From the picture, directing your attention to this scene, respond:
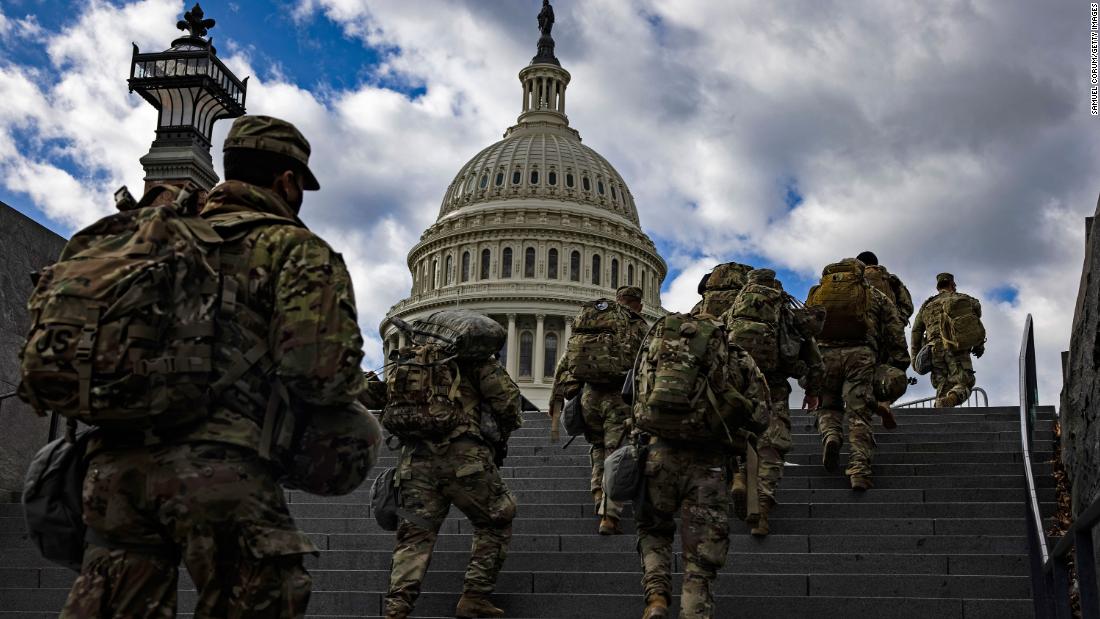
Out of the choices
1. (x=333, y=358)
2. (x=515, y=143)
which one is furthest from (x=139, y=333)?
(x=515, y=143)

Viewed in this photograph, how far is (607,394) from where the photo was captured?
9.31 m

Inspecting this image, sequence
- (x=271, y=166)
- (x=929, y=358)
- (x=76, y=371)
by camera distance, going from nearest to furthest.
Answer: (x=76, y=371) → (x=271, y=166) → (x=929, y=358)

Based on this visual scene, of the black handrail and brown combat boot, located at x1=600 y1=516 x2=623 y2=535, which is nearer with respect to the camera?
the black handrail

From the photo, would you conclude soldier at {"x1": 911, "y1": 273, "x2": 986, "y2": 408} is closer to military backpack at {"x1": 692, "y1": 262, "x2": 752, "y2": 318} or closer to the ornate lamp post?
military backpack at {"x1": 692, "y1": 262, "x2": 752, "y2": 318}

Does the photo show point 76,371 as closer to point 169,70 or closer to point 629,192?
point 169,70

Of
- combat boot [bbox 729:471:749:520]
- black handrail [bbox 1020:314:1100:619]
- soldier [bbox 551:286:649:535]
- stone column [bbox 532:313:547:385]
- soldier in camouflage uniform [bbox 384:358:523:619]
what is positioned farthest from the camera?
stone column [bbox 532:313:547:385]

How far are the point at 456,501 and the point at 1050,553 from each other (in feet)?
10.3

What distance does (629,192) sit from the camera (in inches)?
3782

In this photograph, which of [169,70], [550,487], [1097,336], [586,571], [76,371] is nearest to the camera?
[76,371]

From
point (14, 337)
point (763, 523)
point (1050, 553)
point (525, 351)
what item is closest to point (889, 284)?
point (763, 523)

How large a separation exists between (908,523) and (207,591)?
20.8ft

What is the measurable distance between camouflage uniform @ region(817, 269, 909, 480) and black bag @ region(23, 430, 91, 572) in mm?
7223

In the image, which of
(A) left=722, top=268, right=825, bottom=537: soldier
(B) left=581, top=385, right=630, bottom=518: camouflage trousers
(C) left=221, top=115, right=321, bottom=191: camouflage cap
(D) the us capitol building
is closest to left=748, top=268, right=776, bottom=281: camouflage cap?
(A) left=722, top=268, right=825, bottom=537: soldier

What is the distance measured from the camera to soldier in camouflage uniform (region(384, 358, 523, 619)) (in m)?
6.91
